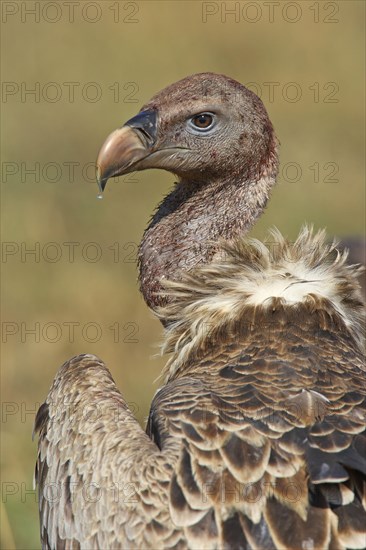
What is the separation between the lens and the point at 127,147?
580 centimetres

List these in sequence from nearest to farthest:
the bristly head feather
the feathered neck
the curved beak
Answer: the bristly head feather → the curved beak → the feathered neck

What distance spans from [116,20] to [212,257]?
34.1ft

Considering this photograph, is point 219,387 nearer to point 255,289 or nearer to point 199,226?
point 255,289

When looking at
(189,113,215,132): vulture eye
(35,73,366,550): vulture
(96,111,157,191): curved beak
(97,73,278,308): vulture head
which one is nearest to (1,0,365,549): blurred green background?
(35,73,366,550): vulture

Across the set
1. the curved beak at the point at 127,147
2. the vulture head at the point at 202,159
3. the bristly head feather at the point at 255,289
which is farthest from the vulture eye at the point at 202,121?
the bristly head feather at the point at 255,289

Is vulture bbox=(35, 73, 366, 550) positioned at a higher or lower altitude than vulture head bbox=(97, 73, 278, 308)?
lower

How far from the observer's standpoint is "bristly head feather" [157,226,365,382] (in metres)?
5.44

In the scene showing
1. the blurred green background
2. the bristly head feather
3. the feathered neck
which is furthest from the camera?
the blurred green background

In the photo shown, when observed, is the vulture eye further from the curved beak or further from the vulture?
the curved beak

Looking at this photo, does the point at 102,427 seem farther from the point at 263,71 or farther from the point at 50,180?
the point at 263,71

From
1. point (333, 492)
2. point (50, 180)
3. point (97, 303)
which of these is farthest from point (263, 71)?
point (333, 492)

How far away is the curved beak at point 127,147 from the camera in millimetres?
5707

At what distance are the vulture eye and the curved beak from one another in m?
0.20

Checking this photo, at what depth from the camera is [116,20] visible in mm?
15656
